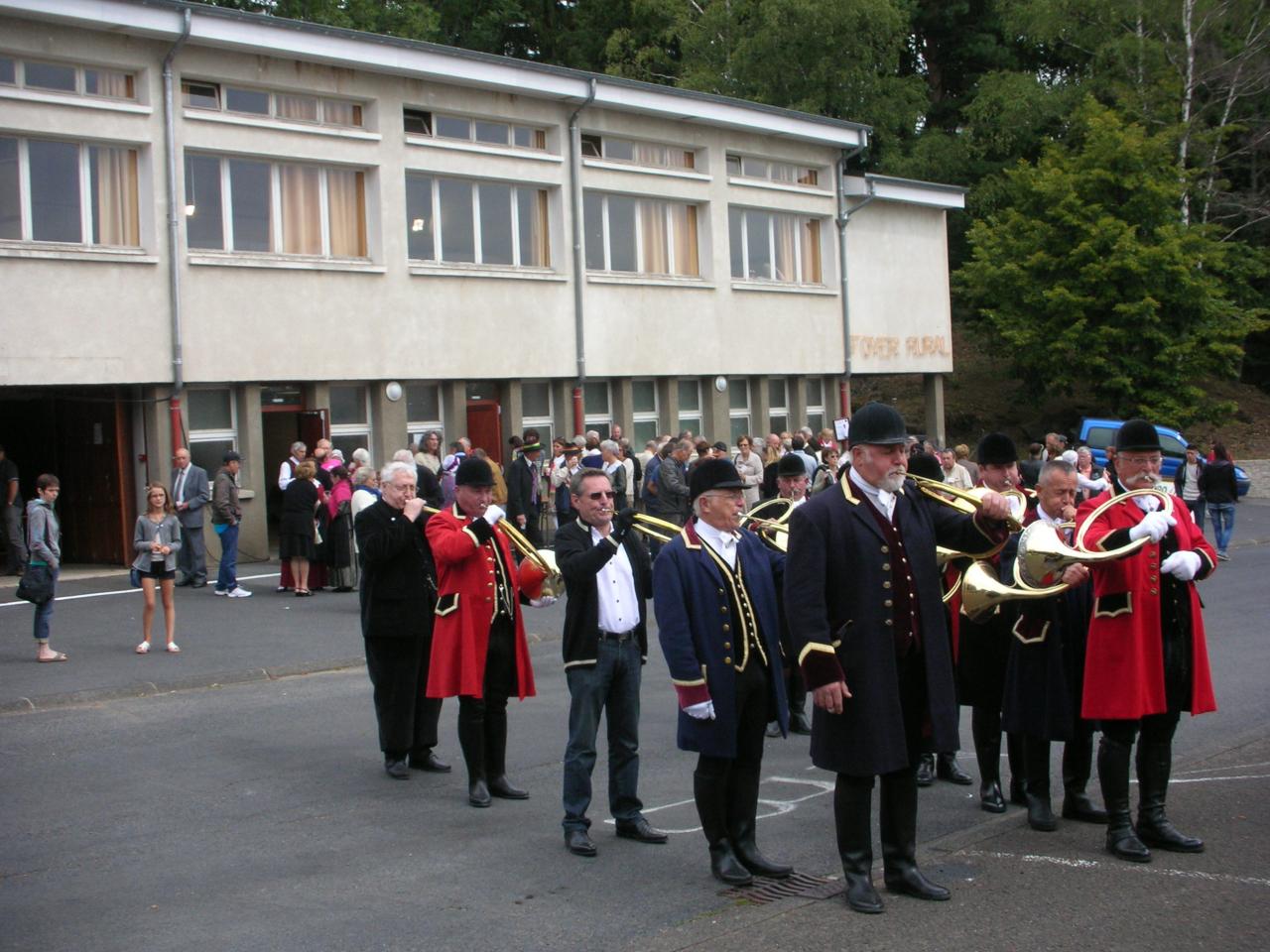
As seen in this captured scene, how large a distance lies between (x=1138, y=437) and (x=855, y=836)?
8.43ft

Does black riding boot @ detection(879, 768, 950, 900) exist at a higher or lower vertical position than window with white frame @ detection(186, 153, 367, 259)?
lower

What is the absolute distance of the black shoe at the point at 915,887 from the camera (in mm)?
6176

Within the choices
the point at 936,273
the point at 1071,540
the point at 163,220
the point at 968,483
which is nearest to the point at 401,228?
the point at 163,220

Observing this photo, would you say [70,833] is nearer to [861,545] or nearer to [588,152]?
[861,545]

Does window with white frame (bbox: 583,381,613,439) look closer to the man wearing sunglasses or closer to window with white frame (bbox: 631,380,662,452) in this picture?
window with white frame (bbox: 631,380,662,452)

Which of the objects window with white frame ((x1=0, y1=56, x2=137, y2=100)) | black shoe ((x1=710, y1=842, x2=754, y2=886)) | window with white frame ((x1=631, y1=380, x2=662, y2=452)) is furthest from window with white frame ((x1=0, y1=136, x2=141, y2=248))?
black shoe ((x1=710, y1=842, x2=754, y2=886))

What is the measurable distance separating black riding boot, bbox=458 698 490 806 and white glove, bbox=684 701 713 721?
80.7 inches

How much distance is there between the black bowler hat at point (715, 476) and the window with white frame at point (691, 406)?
2444 cm

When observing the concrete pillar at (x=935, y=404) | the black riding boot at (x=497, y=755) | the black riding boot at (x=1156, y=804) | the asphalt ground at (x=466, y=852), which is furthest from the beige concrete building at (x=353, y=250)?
the black riding boot at (x=1156, y=804)

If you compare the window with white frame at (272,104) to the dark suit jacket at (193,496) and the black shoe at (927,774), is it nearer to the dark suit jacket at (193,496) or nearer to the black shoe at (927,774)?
the dark suit jacket at (193,496)

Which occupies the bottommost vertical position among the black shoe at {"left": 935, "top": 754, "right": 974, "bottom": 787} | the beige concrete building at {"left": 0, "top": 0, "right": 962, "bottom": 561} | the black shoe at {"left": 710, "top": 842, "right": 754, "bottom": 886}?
the black shoe at {"left": 935, "top": 754, "right": 974, "bottom": 787}

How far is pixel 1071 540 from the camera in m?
7.43

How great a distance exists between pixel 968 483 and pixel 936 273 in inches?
688

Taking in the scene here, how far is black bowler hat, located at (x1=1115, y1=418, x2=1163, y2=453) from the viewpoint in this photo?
7203mm
